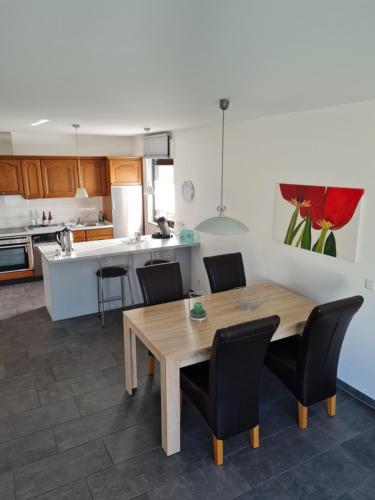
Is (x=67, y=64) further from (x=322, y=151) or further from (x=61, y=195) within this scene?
(x=61, y=195)

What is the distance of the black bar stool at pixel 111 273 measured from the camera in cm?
498

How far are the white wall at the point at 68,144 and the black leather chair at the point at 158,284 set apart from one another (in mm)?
4193

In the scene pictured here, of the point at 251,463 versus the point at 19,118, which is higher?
the point at 19,118

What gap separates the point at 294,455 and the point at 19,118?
14.8 ft

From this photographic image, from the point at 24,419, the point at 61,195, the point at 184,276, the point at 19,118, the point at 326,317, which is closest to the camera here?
the point at 326,317

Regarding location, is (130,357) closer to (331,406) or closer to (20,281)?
(331,406)

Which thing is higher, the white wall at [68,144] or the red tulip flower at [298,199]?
the white wall at [68,144]

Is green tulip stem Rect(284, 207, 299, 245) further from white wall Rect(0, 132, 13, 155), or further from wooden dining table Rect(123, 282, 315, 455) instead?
white wall Rect(0, 132, 13, 155)

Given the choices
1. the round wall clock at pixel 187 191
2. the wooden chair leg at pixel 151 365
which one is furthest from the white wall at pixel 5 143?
the wooden chair leg at pixel 151 365

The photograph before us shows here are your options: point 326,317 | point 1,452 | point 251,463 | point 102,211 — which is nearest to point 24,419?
point 1,452

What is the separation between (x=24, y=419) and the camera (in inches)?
124

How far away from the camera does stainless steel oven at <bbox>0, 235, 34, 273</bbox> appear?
628 centimetres

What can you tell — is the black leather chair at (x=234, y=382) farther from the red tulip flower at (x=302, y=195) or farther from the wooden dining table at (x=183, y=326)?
the red tulip flower at (x=302, y=195)

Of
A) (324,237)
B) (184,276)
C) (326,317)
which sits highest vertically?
(324,237)
